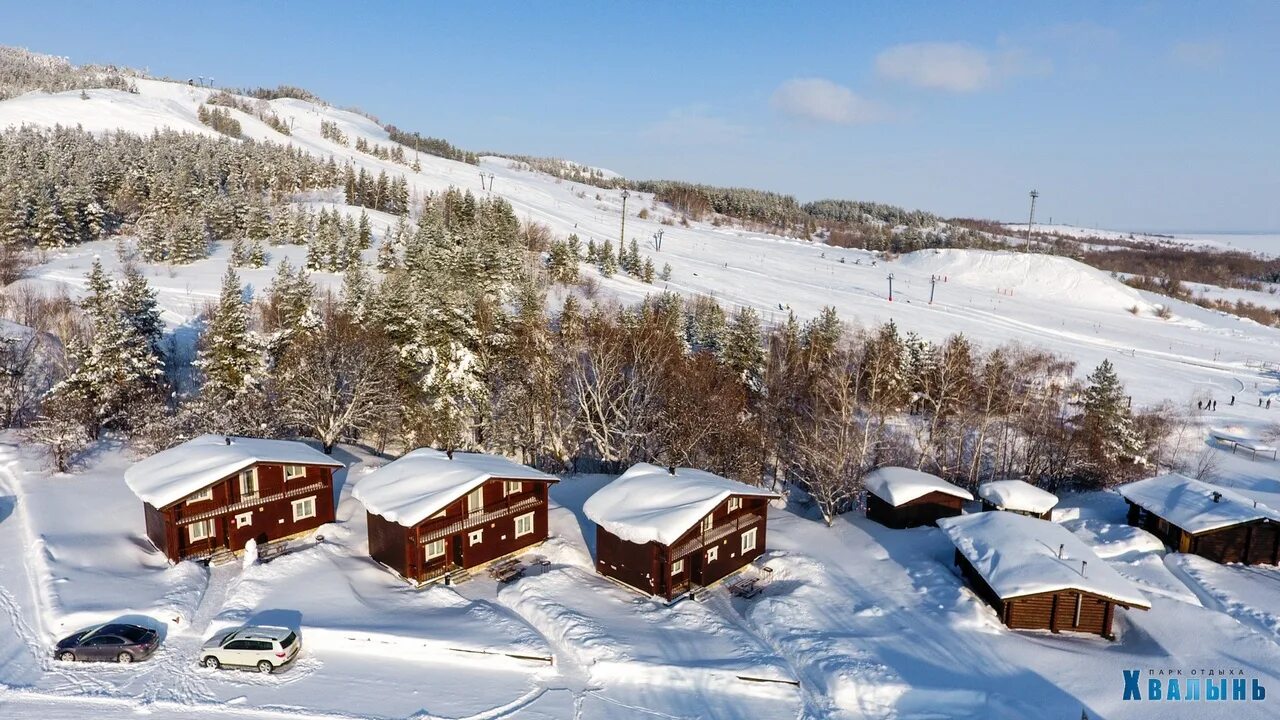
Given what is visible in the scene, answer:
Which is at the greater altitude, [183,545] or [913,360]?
[913,360]

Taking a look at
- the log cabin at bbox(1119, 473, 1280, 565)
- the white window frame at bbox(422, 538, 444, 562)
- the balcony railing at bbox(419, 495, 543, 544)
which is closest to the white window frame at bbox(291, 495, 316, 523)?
the white window frame at bbox(422, 538, 444, 562)

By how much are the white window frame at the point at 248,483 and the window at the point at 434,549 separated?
6.88 meters

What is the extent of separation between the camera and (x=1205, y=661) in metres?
19.5

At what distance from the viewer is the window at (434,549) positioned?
23844 mm

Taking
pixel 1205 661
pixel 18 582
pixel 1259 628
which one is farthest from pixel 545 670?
pixel 1259 628

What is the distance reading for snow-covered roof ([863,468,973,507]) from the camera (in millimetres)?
30281

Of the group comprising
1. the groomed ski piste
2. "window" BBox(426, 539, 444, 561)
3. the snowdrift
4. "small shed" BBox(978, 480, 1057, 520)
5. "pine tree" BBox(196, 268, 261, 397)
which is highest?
the snowdrift

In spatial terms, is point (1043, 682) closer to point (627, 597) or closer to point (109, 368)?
point (627, 597)

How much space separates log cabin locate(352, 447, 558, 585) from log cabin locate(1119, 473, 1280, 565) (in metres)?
24.3

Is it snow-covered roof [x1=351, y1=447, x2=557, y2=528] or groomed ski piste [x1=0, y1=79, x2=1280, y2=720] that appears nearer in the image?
groomed ski piste [x1=0, y1=79, x2=1280, y2=720]

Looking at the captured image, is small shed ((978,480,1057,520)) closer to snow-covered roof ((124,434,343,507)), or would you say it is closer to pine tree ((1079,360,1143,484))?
pine tree ((1079,360,1143,484))

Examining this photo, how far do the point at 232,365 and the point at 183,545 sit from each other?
50.7 feet

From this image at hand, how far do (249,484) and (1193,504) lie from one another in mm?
35755

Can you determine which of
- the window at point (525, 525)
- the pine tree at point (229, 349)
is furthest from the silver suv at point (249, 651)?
the pine tree at point (229, 349)
